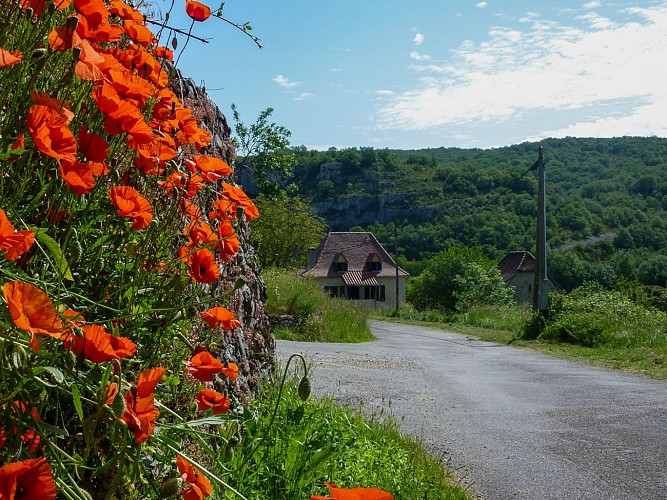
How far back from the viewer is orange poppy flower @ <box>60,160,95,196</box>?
1.30 meters

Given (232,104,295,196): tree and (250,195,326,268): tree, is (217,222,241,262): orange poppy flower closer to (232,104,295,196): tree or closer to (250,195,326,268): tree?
(232,104,295,196): tree

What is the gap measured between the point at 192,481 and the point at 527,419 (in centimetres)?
566

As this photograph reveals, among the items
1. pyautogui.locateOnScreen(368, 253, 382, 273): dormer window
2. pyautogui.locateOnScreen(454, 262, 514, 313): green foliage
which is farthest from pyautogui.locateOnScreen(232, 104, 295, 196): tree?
pyautogui.locateOnScreen(368, 253, 382, 273): dormer window

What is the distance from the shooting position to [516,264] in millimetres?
58938

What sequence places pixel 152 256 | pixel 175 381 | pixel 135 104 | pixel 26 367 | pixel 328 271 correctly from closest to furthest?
pixel 26 367, pixel 135 104, pixel 152 256, pixel 175 381, pixel 328 271

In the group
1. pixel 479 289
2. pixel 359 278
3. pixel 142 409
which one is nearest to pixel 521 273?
pixel 359 278

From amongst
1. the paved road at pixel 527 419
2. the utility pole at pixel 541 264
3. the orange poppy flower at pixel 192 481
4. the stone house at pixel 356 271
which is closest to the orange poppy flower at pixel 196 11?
the orange poppy flower at pixel 192 481

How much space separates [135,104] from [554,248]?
6830 cm

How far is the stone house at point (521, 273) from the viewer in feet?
191

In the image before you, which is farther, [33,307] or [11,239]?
[11,239]

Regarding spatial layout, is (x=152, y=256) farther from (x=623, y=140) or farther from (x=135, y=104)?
(x=623, y=140)

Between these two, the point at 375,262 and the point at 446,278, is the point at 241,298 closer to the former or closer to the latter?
the point at 446,278

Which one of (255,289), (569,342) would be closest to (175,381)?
(255,289)

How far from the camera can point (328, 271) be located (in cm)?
5172
